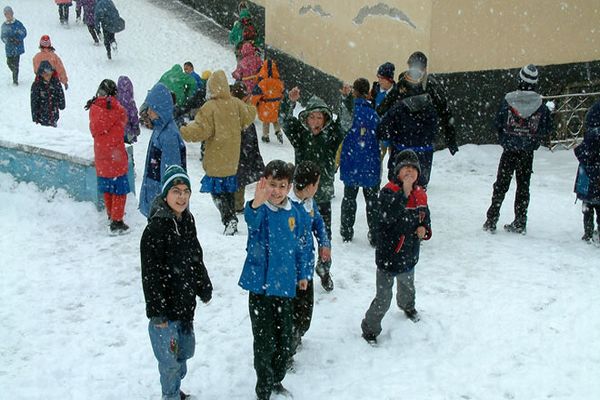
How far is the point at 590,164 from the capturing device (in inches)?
297

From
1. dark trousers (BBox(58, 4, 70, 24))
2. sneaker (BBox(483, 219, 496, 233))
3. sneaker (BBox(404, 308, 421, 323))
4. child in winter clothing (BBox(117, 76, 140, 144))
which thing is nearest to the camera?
sneaker (BBox(404, 308, 421, 323))

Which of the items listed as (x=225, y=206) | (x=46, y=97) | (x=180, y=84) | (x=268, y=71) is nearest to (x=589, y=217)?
(x=225, y=206)

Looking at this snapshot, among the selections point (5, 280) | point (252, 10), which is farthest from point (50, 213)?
point (252, 10)

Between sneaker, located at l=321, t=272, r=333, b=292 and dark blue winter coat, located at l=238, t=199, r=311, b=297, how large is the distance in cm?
186

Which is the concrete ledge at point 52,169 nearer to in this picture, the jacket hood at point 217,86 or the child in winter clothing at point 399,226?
the jacket hood at point 217,86

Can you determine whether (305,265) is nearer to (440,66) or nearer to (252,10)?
A: (440,66)

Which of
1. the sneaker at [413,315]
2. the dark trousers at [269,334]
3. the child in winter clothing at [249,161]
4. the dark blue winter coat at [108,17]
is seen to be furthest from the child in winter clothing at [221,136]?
the dark blue winter coat at [108,17]

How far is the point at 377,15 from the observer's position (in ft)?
42.5

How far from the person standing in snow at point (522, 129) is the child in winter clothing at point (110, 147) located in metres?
4.36

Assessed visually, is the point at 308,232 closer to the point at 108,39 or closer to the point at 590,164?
the point at 590,164

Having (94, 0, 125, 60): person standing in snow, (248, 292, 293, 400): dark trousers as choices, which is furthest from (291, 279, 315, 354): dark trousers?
(94, 0, 125, 60): person standing in snow

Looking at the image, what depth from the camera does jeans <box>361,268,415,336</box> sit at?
223 inches

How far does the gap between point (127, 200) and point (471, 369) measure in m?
5.26

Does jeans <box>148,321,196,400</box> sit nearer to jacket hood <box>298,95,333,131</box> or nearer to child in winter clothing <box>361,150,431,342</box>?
child in winter clothing <box>361,150,431,342</box>
